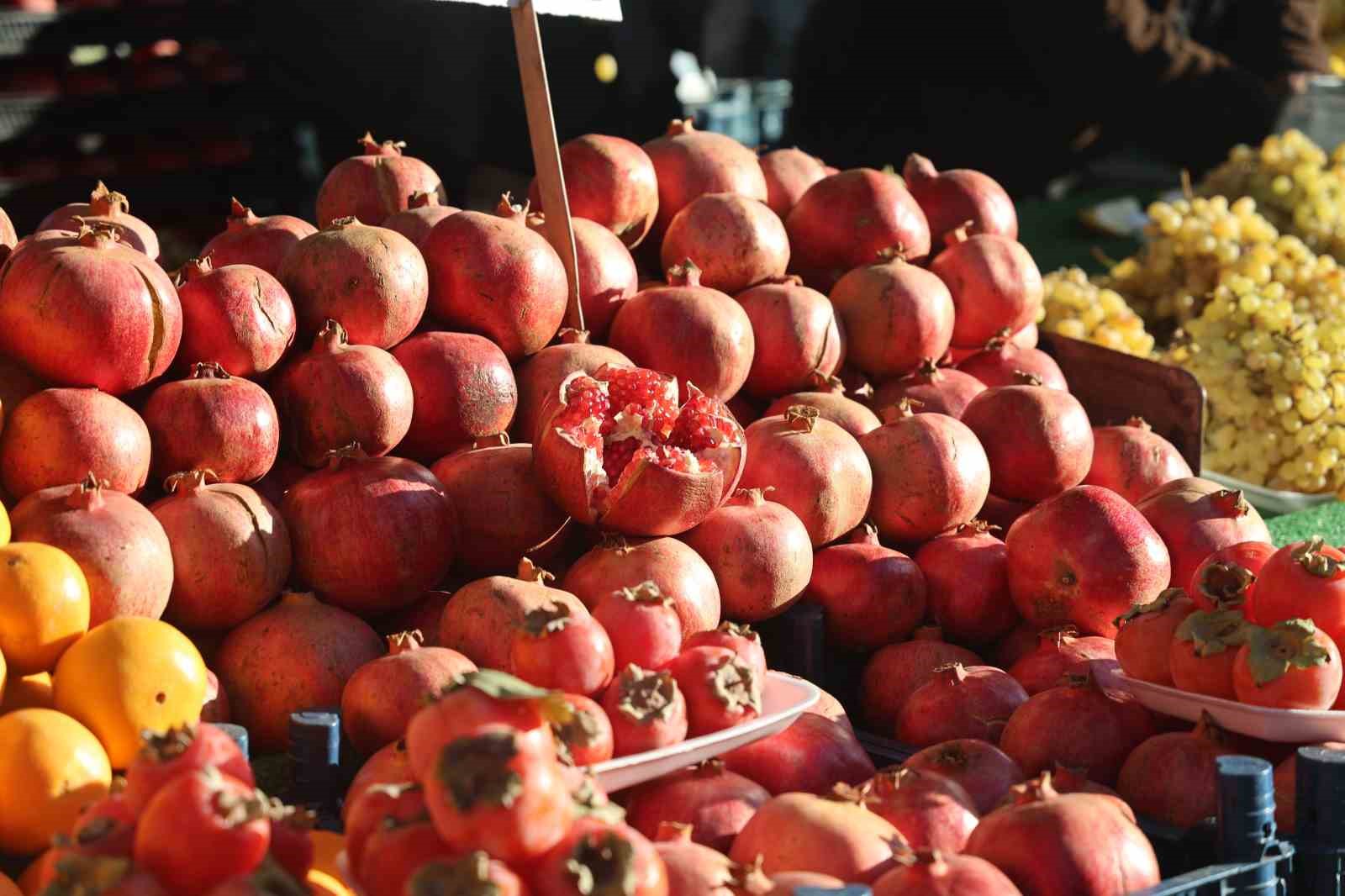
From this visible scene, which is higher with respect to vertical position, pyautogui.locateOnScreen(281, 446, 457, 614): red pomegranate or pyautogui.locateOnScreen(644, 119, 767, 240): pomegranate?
pyautogui.locateOnScreen(644, 119, 767, 240): pomegranate

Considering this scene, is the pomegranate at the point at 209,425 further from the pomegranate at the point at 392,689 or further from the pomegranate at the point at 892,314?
the pomegranate at the point at 892,314

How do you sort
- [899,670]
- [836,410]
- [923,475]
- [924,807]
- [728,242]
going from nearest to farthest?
[924,807]
[899,670]
[923,475]
[836,410]
[728,242]

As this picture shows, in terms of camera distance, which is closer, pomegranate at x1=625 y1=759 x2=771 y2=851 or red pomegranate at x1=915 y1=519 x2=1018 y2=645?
pomegranate at x1=625 y1=759 x2=771 y2=851

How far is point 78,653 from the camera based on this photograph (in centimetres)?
152

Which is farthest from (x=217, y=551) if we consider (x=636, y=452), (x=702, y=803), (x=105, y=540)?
(x=702, y=803)

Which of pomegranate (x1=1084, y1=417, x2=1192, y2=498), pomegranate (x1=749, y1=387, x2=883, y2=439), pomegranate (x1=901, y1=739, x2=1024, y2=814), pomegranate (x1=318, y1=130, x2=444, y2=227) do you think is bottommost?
pomegranate (x1=1084, y1=417, x2=1192, y2=498)

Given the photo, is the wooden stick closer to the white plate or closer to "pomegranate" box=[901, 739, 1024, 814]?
"pomegranate" box=[901, 739, 1024, 814]

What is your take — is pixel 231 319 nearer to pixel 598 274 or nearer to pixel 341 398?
pixel 341 398

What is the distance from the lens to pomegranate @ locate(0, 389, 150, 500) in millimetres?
1769

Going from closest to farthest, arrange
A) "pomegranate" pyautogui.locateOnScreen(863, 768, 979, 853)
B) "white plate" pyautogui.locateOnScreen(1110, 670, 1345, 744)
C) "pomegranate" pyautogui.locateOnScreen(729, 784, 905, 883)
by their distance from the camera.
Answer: "pomegranate" pyautogui.locateOnScreen(729, 784, 905, 883)
"pomegranate" pyautogui.locateOnScreen(863, 768, 979, 853)
"white plate" pyautogui.locateOnScreen(1110, 670, 1345, 744)

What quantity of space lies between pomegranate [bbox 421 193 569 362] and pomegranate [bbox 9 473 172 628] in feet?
2.02

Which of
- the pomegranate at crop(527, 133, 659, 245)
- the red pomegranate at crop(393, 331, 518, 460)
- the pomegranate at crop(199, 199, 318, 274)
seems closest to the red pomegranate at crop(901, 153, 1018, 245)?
the pomegranate at crop(527, 133, 659, 245)

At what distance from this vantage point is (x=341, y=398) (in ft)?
6.40

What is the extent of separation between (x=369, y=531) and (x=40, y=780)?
57 centimetres
